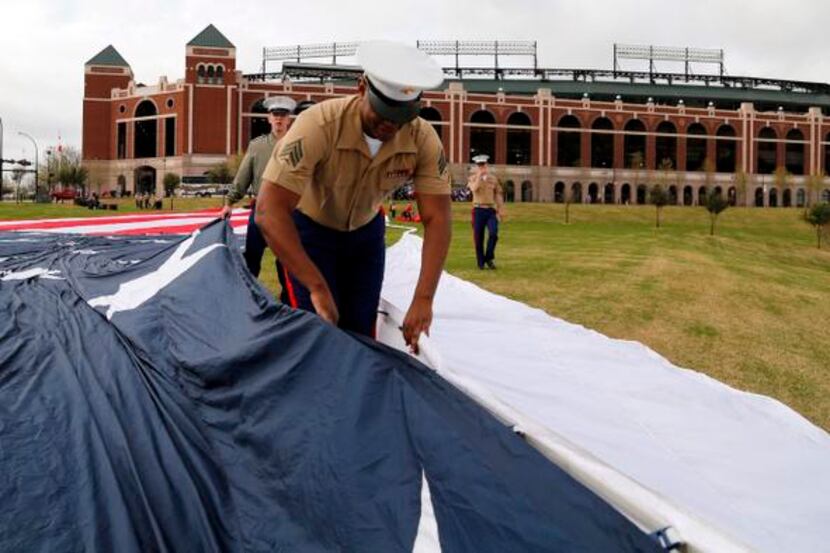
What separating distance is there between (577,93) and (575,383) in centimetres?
6687

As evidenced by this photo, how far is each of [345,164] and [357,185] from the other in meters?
0.14

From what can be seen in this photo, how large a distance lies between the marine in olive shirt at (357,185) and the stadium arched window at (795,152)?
7125 centimetres

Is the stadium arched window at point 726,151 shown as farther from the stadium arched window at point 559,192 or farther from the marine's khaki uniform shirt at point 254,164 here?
the marine's khaki uniform shirt at point 254,164

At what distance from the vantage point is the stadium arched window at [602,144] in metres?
60.4

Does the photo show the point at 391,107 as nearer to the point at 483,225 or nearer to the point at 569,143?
the point at 483,225

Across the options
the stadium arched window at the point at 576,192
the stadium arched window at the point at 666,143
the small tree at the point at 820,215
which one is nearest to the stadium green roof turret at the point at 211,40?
the stadium arched window at the point at 576,192

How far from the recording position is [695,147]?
2459 inches

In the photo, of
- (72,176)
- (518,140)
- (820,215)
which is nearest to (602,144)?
(518,140)

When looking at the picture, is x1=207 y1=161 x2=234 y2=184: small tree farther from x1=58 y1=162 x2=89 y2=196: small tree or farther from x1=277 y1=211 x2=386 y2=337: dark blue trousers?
x1=277 y1=211 x2=386 y2=337: dark blue trousers

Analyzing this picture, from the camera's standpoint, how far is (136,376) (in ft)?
8.63

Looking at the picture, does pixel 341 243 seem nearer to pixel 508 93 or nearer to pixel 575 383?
pixel 575 383

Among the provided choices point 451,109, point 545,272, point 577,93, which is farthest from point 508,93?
point 545,272

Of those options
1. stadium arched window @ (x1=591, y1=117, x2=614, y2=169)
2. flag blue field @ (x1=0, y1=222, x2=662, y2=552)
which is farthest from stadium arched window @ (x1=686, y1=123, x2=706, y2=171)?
flag blue field @ (x1=0, y1=222, x2=662, y2=552)

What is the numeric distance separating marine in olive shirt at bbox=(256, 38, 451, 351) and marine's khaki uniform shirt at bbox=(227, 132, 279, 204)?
114 inches
